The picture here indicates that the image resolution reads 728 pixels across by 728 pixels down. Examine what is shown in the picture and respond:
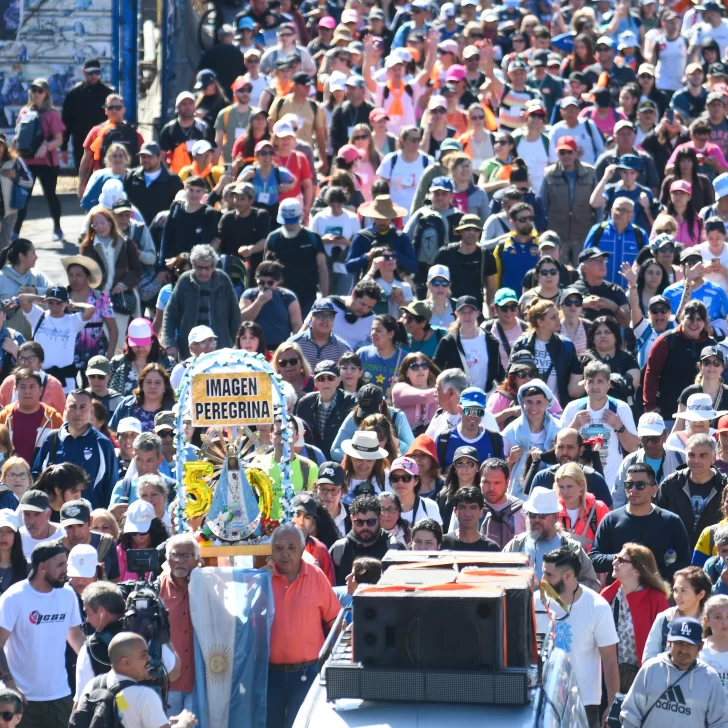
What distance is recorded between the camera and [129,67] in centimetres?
2422

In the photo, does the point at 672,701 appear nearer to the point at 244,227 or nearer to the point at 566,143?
the point at 244,227

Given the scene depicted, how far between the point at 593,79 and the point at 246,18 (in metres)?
4.69

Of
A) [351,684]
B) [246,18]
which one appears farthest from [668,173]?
[351,684]

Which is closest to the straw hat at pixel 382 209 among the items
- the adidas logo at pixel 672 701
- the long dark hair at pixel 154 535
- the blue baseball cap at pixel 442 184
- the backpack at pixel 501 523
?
the blue baseball cap at pixel 442 184

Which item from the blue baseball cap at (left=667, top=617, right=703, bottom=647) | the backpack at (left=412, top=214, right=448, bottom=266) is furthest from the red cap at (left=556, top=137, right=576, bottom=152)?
the blue baseball cap at (left=667, top=617, right=703, bottom=647)

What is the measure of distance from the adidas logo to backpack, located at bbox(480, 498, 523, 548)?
285 cm

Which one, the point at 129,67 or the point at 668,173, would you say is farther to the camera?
the point at 129,67

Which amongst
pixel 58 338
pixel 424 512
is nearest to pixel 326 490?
pixel 424 512

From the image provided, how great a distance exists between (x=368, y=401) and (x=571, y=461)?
1.75 m

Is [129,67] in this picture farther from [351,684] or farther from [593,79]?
[351,684]

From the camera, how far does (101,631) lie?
10164 millimetres

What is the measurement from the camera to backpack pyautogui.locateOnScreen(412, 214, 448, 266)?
1817 centimetres

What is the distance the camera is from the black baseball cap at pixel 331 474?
504 inches

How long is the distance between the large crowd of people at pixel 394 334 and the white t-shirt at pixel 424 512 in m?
0.04
